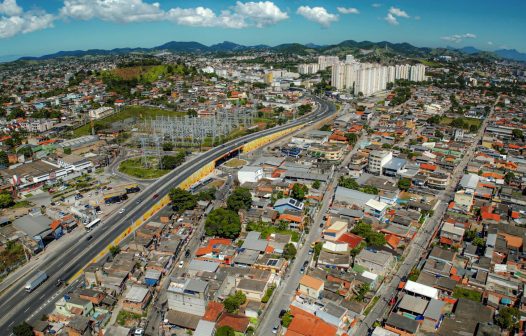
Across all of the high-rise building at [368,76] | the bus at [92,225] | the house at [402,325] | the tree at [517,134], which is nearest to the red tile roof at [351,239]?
the house at [402,325]

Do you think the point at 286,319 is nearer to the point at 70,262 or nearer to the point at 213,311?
the point at 213,311

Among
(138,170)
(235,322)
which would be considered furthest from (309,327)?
(138,170)

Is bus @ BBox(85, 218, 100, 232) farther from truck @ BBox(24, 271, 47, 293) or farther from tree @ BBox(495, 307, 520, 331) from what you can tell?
tree @ BBox(495, 307, 520, 331)

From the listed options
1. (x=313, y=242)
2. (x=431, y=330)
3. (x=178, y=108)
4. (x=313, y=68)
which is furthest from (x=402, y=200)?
(x=313, y=68)

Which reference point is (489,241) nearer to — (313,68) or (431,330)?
(431,330)

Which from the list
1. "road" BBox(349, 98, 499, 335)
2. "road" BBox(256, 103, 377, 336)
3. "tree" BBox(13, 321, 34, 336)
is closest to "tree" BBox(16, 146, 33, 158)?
"tree" BBox(13, 321, 34, 336)
